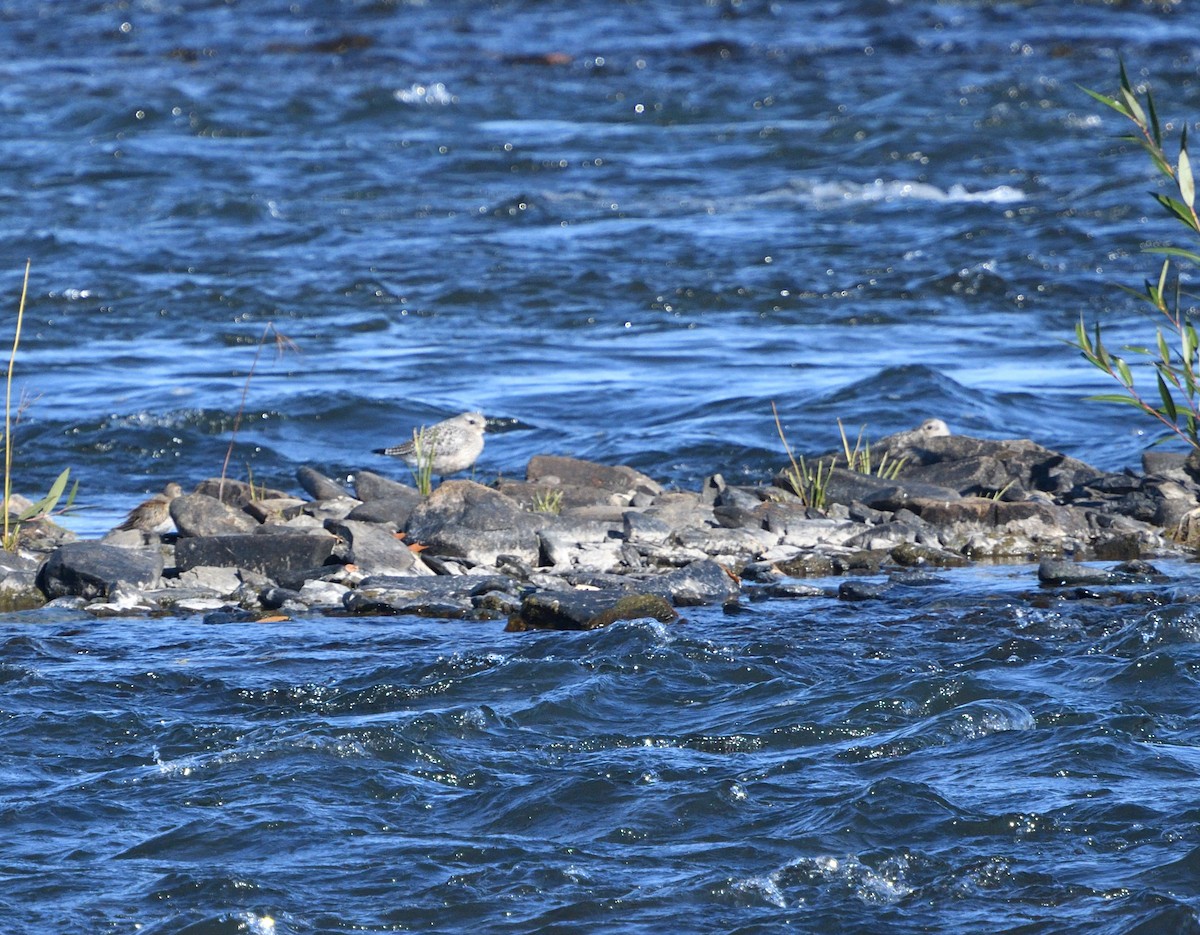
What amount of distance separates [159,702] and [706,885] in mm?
2333

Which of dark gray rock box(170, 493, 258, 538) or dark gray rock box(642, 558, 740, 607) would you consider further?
dark gray rock box(170, 493, 258, 538)

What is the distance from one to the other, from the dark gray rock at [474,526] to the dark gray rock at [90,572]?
130cm

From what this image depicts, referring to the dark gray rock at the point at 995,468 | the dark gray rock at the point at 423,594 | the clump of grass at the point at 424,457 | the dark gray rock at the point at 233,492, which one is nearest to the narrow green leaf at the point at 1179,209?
the dark gray rock at the point at 423,594

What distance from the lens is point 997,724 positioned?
5.64 metres


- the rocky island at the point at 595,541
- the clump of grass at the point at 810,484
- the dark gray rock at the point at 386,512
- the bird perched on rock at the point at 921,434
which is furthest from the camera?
the bird perched on rock at the point at 921,434

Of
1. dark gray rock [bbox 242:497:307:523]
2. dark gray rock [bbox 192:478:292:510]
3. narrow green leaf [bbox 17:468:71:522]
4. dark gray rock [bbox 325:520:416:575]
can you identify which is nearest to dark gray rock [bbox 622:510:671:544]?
dark gray rock [bbox 325:520:416:575]

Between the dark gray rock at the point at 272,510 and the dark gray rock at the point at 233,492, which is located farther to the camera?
the dark gray rock at the point at 233,492

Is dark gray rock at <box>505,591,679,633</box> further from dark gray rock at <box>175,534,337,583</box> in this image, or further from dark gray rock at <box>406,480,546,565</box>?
dark gray rock at <box>175,534,337,583</box>

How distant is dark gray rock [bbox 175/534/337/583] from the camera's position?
7.87 metres

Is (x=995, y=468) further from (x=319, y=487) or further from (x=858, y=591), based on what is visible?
(x=319, y=487)

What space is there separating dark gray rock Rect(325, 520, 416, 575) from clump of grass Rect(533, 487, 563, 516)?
95 centimetres

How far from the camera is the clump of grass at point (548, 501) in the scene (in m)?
8.77

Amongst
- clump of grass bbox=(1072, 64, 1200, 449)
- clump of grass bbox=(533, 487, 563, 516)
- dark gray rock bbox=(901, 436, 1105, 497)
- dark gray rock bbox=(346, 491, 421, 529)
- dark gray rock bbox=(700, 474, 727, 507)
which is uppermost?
clump of grass bbox=(1072, 64, 1200, 449)

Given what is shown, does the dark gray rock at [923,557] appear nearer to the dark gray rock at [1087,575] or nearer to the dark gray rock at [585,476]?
the dark gray rock at [1087,575]
